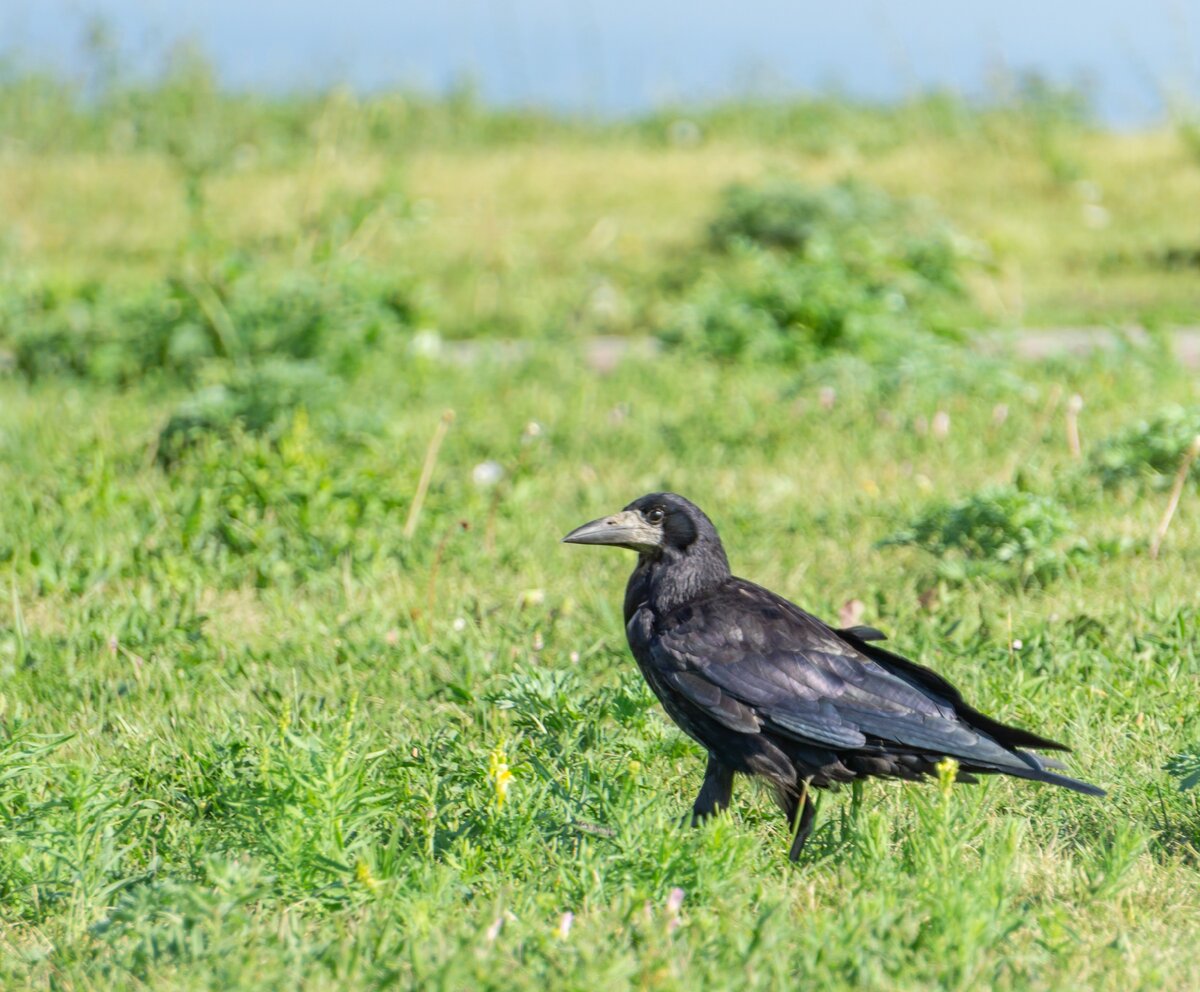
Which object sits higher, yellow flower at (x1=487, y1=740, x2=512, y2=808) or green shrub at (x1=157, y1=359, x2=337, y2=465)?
green shrub at (x1=157, y1=359, x2=337, y2=465)

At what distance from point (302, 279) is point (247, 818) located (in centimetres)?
475

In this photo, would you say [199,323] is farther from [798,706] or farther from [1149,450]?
[798,706]

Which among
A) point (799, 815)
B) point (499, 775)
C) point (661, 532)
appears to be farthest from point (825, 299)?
point (499, 775)

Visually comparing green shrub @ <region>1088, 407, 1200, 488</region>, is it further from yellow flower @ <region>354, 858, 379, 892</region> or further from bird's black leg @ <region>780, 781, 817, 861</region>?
yellow flower @ <region>354, 858, 379, 892</region>

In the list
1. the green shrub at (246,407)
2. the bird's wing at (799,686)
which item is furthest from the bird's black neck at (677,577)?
the green shrub at (246,407)

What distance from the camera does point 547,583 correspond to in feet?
16.8

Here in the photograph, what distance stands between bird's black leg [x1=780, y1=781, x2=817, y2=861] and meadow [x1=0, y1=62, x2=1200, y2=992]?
0.06 metres

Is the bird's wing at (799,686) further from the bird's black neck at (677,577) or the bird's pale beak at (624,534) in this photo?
the bird's pale beak at (624,534)

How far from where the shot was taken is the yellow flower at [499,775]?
3.22m

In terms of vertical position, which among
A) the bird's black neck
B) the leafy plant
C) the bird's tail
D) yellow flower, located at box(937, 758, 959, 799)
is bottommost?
the leafy plant

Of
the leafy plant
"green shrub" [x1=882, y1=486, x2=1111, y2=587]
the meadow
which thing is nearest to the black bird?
the meadow

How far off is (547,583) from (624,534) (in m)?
1.45

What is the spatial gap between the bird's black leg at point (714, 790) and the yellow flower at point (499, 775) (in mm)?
413

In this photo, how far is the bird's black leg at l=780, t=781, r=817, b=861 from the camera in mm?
3227
